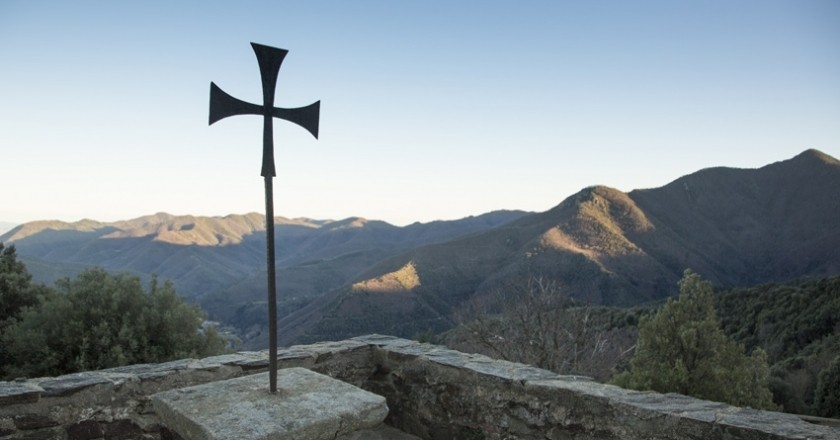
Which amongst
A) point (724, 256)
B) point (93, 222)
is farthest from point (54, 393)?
point (93, 222)

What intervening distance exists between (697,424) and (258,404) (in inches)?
91.3

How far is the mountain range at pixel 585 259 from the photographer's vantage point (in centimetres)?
3881

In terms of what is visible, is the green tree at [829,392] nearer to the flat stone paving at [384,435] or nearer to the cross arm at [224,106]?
the flat stone paving at [384,435]

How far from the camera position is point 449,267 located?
44.5 m

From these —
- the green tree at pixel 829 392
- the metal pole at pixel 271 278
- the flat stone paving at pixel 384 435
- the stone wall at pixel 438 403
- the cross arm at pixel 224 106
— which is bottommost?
the green tree at pixel 829 392

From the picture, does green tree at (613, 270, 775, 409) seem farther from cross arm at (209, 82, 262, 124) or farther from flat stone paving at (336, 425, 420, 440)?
cross arm at (209, 82, 262, 124)

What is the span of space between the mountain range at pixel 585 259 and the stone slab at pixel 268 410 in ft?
72.5

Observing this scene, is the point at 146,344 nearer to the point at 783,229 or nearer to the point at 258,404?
the point at 258,404

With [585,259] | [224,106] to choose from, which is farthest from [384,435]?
[585,259]

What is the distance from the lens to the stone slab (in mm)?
2018

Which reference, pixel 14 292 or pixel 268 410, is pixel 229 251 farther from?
pixel 268 410

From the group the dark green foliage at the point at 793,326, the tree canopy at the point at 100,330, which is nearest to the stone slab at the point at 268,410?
the tree canopy at the point at 100,330

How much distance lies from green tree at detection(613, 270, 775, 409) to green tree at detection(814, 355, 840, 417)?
6.96m

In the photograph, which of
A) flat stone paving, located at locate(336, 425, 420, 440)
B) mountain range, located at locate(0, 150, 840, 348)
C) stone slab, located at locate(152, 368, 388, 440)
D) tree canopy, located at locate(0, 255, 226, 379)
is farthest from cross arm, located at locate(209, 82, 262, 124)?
mountain range, located at locate(0, 150, 840, 348)
